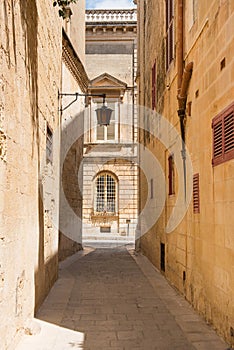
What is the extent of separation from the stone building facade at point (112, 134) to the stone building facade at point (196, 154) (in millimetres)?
12987

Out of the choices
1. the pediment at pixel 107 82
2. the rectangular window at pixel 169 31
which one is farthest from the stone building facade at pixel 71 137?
the pediment at pixel 107 82

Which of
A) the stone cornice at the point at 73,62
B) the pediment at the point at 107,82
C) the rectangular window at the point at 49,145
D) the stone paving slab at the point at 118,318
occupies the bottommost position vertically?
the stone paving slab at the point at 118,318

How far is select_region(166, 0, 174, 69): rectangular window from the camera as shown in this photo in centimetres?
928

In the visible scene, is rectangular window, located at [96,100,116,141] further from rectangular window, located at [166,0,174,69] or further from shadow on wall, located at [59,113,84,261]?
rectangular window, located at [166,0,174,69]

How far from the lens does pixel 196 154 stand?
6.93 meters

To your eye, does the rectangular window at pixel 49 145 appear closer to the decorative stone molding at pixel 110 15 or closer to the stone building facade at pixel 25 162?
the stone building facade at pixel 25 162

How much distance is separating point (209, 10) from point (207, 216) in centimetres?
293

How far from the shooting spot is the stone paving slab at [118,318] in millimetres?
5246

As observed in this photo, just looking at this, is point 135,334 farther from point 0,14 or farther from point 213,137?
point 0,14

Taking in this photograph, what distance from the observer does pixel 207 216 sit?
6199 millimetres

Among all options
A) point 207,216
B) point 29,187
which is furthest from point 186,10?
Answer: point 29,187

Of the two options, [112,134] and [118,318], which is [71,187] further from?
[112,134]

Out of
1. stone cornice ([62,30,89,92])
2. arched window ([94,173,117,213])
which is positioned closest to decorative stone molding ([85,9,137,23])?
arched window ([94,173,117,213])

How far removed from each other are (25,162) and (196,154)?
2.89 metres
